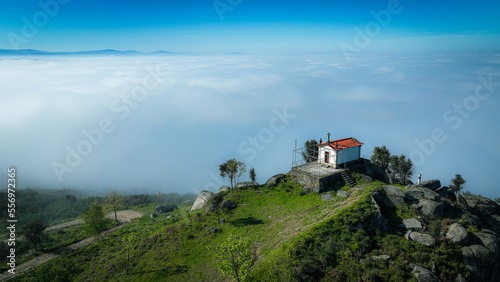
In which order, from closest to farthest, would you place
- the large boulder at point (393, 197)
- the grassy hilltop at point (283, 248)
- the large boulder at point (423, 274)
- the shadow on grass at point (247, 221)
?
1. the large boulder at point (423, 274)
2. the grassy hilltop at point (283, 248)
3. the large boulder at point (393, 197)
4. the shadow on grass at point (247, 221)

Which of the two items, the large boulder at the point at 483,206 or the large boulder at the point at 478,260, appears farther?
the large boulder at the point at 483,206

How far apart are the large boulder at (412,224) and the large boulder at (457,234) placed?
2.61 meters

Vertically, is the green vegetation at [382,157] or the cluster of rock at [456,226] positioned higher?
the green vegetation at [382,157]

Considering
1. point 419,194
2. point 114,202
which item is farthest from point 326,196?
point 114,202

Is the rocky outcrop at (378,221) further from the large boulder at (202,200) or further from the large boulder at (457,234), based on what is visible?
the large boulder at (202,200)

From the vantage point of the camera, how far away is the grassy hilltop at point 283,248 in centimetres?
2458

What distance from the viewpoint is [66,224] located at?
63.4 meters

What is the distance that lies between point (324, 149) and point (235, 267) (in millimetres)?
28140

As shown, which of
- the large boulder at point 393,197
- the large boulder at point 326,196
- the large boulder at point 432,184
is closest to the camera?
the large boulder at point 393,197

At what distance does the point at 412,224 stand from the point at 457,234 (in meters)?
4.01

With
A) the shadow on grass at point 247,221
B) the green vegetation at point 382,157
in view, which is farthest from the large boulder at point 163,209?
the green vegetation at point 382,157

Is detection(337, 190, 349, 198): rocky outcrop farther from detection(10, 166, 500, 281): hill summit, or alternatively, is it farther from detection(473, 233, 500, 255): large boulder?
detection(473, 233, 500, 255): large boulder

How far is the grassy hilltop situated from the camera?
2458cm

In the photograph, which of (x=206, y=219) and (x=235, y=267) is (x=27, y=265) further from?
(x=235, y=267)
